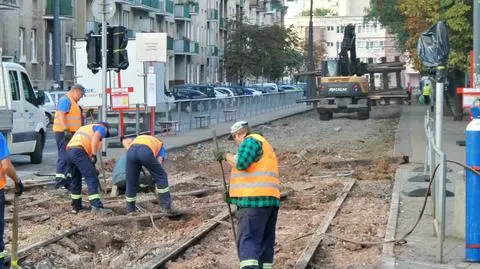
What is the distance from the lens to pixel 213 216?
44.7 feet

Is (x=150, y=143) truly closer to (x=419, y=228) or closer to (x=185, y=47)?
(x=419, y=228)

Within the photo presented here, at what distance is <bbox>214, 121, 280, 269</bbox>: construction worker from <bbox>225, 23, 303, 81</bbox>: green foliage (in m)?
72.7

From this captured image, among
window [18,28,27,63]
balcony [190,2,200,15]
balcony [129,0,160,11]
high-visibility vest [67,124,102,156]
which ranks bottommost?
high-visibility vest [67,124,102,156]

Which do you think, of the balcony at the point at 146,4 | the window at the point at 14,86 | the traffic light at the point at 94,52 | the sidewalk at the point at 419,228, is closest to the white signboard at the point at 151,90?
the traffic light at the point at 94,52

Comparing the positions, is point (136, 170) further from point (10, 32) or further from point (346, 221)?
point (10, 32)

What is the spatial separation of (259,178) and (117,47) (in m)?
13.7

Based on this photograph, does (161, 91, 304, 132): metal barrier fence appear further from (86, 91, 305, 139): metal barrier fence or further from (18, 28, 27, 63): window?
(18, 28, 27, 63): window

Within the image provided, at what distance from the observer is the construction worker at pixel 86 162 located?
13367 millimetres

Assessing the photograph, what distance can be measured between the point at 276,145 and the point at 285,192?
41.1 ft

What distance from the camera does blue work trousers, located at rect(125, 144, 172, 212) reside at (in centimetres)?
1279

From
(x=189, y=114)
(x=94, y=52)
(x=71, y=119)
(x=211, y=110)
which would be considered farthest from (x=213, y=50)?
(x=71, y=119)

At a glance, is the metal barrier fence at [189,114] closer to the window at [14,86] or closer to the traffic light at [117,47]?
the traffic light at [117,47]

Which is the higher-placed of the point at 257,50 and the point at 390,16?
the point at 390,16

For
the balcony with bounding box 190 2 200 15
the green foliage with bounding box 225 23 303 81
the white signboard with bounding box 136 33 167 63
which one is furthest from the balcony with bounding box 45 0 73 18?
the balcony with bounding box 190 2 200 15
